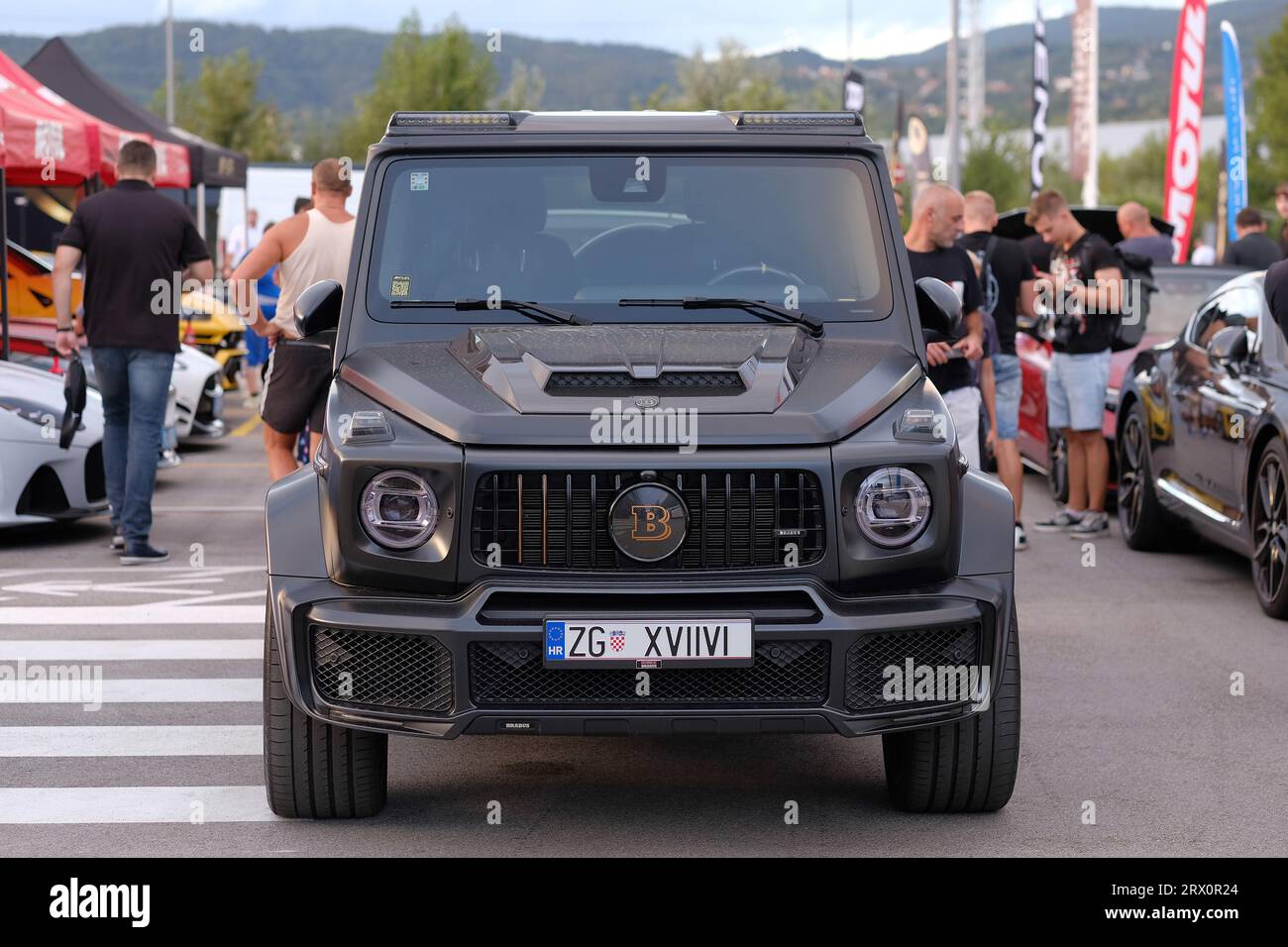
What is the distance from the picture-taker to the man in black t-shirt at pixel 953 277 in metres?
9.48

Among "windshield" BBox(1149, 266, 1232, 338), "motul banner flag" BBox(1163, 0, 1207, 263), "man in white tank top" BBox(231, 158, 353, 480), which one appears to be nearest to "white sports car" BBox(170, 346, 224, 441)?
"man in white tank top" BBox(231, 158, 353, 480)

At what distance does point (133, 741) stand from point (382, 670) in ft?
6.44

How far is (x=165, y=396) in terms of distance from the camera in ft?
33.3

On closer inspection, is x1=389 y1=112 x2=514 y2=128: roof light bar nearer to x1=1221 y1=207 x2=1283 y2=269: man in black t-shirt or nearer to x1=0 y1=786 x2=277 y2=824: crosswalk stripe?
x1=0 y1=786 x2=277 y2=824: crosswalk stripe

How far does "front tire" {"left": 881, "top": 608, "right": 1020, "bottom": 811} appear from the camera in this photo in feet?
17.0

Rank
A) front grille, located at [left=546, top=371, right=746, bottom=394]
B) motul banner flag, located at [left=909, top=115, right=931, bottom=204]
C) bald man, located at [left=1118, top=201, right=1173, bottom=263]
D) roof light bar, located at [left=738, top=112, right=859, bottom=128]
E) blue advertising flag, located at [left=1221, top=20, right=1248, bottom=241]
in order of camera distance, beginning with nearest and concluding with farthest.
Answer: front grille, located at [left=546, top=371, right=746, bottom=394], roof light bar, located at [left=738, top=112, right=859, bottom=128], bald man, located at [left=1118, top=201, right=1173, bottom=263], blue advertising flag, located at [left=1221, top=20, right=1248, bottom=241], motul banner flag, located at [left=909, top=115, right=931, bottom=204]

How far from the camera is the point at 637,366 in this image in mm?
5020

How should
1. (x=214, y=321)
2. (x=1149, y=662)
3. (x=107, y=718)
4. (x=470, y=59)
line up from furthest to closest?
(x=470, y=59) < (x=214, y=321) < (x=1149, y=662) < (x=107, y=718)

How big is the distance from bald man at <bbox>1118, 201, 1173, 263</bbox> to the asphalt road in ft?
20.9

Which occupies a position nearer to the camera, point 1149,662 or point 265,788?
point 265,788
